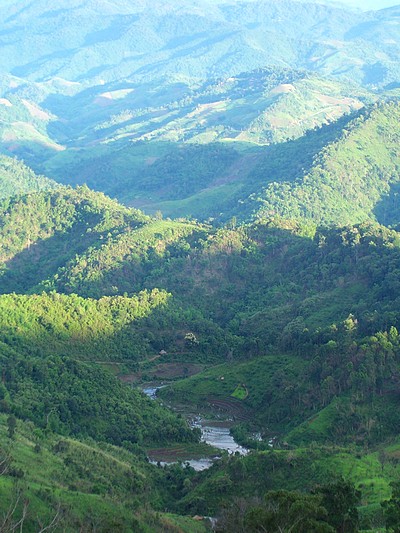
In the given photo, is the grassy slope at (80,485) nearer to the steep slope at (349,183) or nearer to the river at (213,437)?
the river at (213,437)

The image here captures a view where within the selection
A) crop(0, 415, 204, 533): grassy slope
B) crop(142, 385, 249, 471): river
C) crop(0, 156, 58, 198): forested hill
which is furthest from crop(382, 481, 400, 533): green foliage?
crop(0, 156, 58, 198): forested hill

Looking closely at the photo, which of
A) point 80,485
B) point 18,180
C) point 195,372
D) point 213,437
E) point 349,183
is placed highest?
point 80,485

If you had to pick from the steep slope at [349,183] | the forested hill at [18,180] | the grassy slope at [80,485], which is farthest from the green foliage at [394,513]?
the forested hill at [18,180]

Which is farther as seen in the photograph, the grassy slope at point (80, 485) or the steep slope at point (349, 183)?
the steep slope at point (349, 183)

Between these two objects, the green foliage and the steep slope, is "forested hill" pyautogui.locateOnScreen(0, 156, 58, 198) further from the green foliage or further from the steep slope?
the green foliage

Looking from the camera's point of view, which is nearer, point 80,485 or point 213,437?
point 80,485

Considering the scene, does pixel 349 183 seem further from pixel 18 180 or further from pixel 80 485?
pixel 80 485

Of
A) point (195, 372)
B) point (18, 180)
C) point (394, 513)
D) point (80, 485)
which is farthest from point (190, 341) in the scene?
point (18, 180)

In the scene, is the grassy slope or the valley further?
the valley

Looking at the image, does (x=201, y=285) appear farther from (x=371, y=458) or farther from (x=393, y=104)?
(x=393, y=104)

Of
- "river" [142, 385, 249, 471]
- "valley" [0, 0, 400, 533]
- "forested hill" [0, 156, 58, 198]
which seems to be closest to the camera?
"valley" [0, 0, 400, 533]

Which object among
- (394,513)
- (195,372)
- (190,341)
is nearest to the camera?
(394,513)

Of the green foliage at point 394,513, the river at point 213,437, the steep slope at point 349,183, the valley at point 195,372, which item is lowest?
the steep slope at point 349,183

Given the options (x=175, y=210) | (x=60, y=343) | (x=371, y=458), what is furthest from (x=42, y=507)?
(x=175, y=210)
